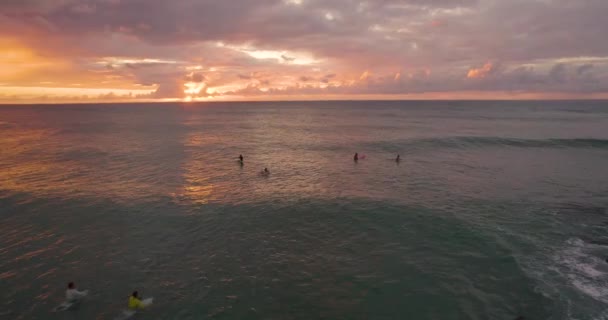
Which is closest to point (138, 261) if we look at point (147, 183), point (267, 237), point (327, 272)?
point (267, 237)

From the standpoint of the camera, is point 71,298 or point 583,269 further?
point 583,269

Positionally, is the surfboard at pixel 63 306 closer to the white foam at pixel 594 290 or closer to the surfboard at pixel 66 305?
the surfboard at pixel 66 305

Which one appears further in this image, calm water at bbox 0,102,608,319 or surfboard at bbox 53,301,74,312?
calm water at bbox 0,102,608,319

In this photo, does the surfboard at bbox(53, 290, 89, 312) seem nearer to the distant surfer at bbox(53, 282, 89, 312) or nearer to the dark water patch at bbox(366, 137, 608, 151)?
the distant surfer at bbox(53, 282, 89, 312)

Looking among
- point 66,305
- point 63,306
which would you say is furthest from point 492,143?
point 63,306

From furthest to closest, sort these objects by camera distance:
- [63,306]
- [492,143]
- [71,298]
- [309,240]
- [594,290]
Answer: [492,143] < [309,240] < [594,290] < [71,298] < [63,306]

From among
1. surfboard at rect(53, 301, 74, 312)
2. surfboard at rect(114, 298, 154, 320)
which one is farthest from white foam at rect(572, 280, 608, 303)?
surfboard at rect(53, 301, 74, 312)

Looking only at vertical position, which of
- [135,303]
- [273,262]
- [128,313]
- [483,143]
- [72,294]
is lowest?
[128,313]

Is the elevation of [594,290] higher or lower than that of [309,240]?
lower

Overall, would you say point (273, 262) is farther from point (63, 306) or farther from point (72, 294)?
point (63, 306)
